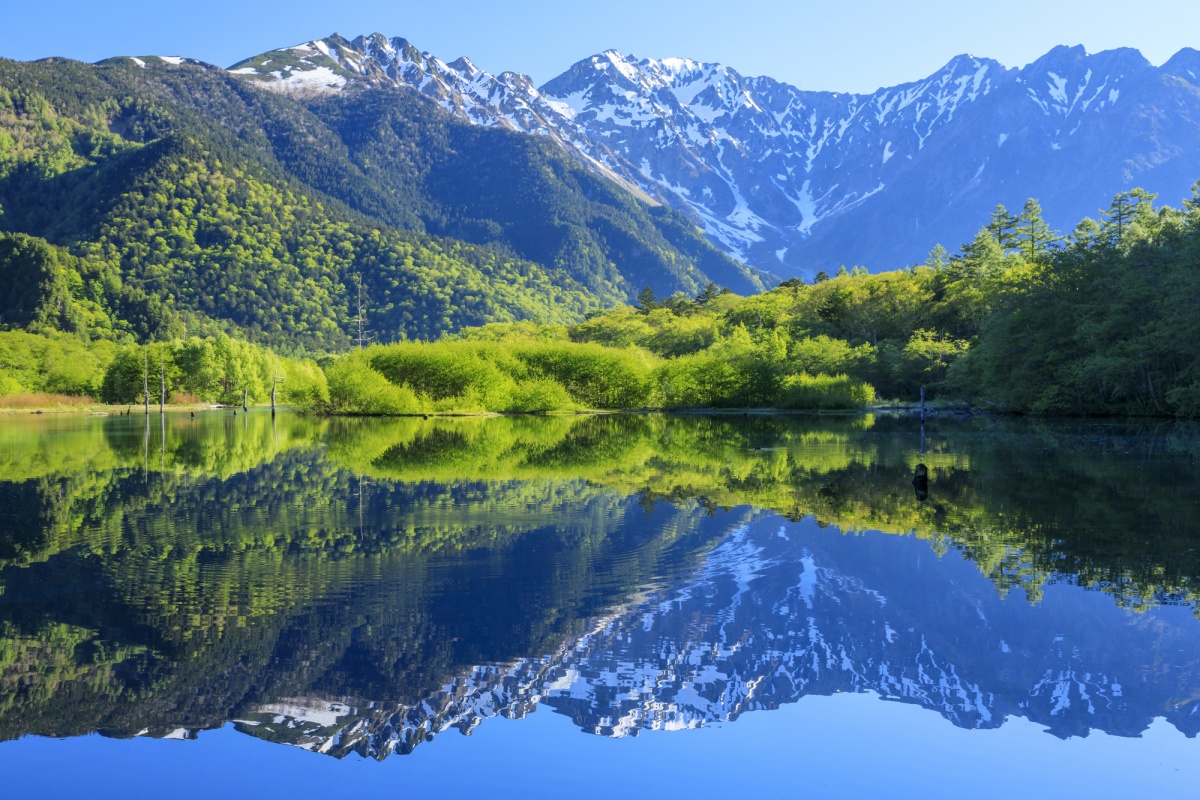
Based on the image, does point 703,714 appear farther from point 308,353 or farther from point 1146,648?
point 308,353

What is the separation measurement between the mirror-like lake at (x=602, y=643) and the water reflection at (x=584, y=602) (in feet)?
0.19

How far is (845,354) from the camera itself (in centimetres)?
8312

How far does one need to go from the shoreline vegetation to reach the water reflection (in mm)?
33781

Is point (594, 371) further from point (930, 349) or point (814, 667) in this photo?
point (814, 667)

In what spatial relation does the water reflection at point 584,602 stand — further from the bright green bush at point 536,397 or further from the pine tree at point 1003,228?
the pine tree at point 1003,228

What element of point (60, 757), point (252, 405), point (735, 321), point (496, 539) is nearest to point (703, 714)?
point (60, 757)

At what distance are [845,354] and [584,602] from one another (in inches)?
2898

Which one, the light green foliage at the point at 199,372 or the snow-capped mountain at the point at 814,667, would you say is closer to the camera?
the snow-capped mountain at the point at 814,667

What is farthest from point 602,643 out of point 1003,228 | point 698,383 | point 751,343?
point 1003,228

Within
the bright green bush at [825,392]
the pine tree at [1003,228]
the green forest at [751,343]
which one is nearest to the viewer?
the green forest at [751,343]

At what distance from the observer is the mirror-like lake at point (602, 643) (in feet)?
27.0

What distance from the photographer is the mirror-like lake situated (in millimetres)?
8227

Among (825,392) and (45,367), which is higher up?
(45,367)

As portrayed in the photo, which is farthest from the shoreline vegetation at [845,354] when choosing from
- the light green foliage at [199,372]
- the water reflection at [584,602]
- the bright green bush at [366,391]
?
the water reflection at [584,602]
